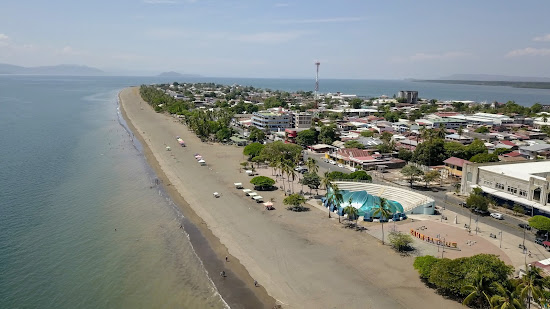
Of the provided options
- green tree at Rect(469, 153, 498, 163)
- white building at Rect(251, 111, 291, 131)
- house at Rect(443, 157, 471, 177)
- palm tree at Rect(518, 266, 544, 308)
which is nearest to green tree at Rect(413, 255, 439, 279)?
palm tree at Rect(518, 266, 544, 308)

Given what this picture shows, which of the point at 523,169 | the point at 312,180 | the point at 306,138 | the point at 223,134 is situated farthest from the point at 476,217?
the point at 223,134

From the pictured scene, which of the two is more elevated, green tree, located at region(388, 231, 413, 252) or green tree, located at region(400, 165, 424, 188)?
green tree, located at region(400, 165, 424, 188)

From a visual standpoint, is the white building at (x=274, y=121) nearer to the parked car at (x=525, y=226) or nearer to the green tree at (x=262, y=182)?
the green tree at (x=262, y=182)

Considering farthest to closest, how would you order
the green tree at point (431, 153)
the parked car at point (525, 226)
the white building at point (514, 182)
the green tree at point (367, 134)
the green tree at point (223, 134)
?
the green tree at point (367, 134) < the green tree at point (223, 134) < the green tree at point (431, 153) < the white building at point (514, 182) < the parked car at point (525, 226)

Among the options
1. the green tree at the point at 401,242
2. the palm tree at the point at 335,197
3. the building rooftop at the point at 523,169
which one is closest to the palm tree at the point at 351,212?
the palm tree at the point at 335,197

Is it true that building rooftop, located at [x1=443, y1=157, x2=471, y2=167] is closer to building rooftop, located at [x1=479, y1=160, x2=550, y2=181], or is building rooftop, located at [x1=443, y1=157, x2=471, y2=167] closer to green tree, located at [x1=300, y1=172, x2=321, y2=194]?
building rooftop, located at [x1=479, y1=160, x2=550, y2=181]

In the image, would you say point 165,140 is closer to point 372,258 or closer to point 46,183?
point 46,183

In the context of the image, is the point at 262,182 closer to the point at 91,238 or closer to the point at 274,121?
the point at 91,238

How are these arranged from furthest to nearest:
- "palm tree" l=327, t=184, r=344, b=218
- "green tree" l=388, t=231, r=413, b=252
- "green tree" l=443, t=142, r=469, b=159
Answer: "green tree" l=443, t=142, r=469, b=159, "palm tree" l=327, t=184, r=344, b=218, "green tree" l=388, t=231, r=413, b=252
